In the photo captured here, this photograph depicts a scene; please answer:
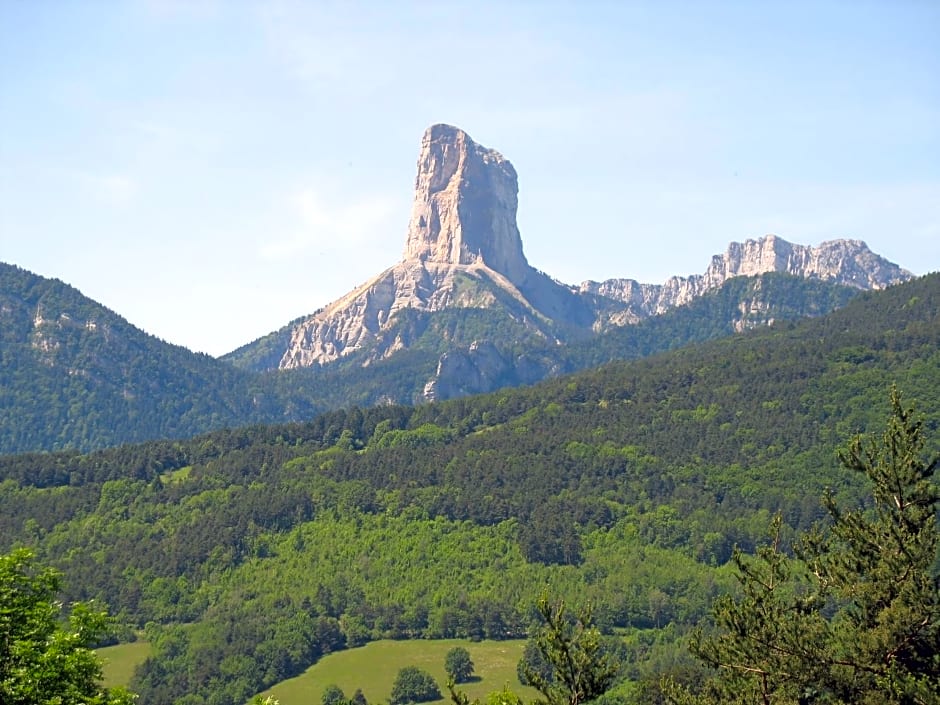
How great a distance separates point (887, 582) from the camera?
61.6 m

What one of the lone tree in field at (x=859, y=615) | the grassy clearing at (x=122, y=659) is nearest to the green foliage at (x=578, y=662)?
the lone tree in field at (x=859, y=615)

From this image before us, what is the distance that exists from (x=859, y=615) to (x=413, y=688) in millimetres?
91715

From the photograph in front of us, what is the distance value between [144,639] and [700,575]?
77.1 m

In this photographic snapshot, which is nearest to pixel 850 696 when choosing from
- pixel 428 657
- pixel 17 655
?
pixel 17 655

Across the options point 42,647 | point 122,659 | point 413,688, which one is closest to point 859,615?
point 42,647

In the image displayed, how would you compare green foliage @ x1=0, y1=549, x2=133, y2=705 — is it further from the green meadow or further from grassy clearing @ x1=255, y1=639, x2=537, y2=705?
the green meadow

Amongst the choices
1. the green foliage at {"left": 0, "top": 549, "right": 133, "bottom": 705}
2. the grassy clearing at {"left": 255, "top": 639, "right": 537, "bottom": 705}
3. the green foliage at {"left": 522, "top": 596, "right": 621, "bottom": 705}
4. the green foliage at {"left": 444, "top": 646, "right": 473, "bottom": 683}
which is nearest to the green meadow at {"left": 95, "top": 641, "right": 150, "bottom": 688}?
the grassy clearing at {"left": 255, "top": 639, "right": 537, "bottom": 705}

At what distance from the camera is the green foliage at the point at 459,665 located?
6201 inches

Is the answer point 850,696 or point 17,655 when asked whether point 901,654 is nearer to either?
point 850,696

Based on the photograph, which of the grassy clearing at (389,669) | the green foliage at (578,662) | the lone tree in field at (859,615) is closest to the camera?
the green foliage at (578,662)

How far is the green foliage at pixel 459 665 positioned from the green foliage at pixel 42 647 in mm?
105659

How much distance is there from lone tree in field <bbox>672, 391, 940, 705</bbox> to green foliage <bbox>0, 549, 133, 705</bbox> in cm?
2805

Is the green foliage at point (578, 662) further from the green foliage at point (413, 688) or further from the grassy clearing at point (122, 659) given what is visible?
the grassy clearing at point (122, 659)

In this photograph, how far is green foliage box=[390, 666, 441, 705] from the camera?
490ft
